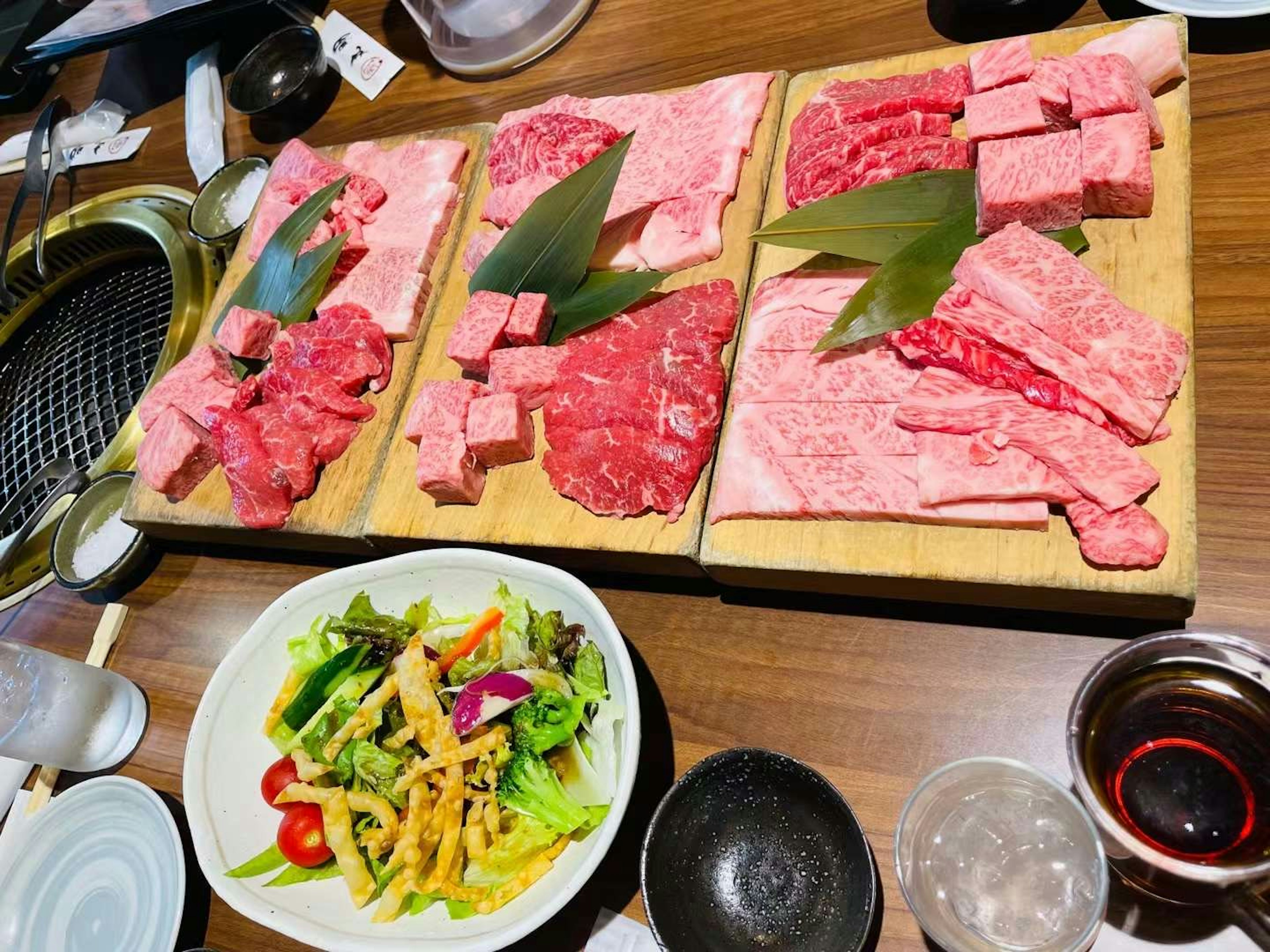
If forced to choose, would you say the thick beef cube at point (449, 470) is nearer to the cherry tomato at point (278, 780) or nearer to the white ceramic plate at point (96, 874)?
the cherry tomato at point (278, 780)

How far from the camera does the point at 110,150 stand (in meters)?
3.70

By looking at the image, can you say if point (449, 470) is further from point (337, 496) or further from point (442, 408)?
point (337, 496)

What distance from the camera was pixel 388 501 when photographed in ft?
7.32

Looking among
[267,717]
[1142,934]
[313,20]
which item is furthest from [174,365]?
[1142,934]

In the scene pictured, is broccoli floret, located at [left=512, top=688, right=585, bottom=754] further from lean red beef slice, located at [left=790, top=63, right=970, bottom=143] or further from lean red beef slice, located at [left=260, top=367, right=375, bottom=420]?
lean red beef slice, located at [left=790, top=63, right=970, bottom=143]

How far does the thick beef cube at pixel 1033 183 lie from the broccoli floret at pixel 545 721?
130 cm

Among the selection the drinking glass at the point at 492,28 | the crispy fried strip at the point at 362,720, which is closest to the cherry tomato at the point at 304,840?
the crispy fried strip at the point at 362,720

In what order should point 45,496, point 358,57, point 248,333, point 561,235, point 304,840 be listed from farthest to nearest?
point 358,57 → point 45,496 → point 248,333 → point 561,235 → point 304,840

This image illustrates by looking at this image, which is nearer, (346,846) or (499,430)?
(346,846)

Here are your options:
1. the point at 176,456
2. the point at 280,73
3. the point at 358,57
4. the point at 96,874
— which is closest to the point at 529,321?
the point at 176,456

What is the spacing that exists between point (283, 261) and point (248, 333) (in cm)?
27

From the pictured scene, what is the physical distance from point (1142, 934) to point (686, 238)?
170 cm

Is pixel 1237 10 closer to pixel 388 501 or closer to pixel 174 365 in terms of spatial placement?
pixel 388 501

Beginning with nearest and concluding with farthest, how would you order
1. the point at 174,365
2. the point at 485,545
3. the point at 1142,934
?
1. the point at 1142,934
2. the point at 485,545
3. the point at 174,365
